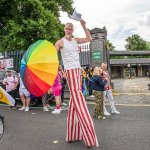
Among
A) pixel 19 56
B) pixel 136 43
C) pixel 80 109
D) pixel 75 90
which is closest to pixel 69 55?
pixel 75 90

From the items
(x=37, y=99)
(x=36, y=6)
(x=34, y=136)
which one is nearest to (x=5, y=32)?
(x=36, y=6)

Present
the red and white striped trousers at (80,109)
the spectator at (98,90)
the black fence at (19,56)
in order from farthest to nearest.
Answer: the black fence at (19,56) < the spectator at (98,90) < the red and white striped trousers at (80,109)

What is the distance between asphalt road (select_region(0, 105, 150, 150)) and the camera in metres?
5.92

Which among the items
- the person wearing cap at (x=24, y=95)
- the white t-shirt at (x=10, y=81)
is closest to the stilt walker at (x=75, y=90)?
the person wearing cap at (x=24, y=95)

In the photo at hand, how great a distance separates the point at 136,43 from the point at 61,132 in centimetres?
9008

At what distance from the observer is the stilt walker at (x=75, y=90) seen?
5.55 m

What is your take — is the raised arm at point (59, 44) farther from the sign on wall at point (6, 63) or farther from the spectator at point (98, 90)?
the sign on wall at point (6, 63)

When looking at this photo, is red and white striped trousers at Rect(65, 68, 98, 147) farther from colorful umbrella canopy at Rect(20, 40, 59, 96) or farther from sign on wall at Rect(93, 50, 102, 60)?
sign on wall at Rect(93, 50, 102, 60)

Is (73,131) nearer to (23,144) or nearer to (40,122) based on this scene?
(23,144)

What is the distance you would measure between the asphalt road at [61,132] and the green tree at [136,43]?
85.0 m

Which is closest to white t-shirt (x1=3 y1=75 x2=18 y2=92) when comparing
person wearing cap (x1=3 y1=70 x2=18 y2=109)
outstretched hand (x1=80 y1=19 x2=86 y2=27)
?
person wearing cap (x1=3 y1=70 x2=18 y2=109)

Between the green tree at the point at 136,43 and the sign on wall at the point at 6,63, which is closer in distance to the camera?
the sign on wall at the point at 6,63

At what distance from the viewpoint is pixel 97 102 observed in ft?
31.0

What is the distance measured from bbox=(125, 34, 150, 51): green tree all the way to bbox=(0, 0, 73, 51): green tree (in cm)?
7074
